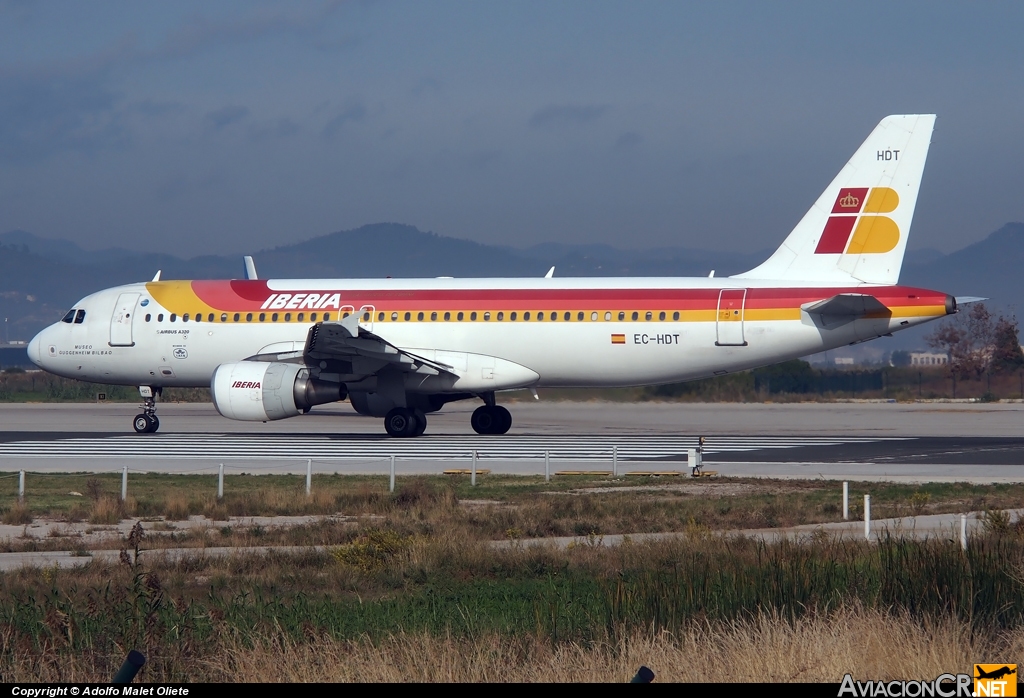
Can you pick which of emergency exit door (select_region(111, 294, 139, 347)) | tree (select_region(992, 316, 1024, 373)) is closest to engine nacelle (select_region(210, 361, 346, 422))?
emergency exit door (select_region(111, 294, 139, 347))

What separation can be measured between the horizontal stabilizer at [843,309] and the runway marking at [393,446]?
3.20 m

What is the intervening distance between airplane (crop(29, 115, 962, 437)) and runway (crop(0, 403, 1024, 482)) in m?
1.60

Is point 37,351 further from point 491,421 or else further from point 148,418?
point 491,421

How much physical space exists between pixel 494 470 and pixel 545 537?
27.2 ft

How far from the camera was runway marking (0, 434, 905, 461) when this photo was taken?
2677 cm

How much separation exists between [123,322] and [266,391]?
747 centimetres

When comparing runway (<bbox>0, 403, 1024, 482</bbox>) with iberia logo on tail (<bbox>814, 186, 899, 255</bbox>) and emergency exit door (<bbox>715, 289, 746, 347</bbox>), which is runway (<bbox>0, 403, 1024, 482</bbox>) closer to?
emergency exit door (<bbox>715, 289, 746, 347</bbox>)

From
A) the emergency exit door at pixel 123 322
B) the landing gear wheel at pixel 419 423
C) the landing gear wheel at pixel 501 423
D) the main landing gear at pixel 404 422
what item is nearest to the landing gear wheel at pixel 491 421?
the landing gear wheel at pixel 501 423

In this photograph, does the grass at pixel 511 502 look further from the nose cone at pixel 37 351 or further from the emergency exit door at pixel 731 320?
the nose cone at pixel 37 351

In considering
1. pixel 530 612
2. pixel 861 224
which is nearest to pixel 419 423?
pixel 861 224

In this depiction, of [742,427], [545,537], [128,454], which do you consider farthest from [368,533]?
[742,427]

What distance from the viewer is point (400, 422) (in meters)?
31.5

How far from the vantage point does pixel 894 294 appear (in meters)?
27.9

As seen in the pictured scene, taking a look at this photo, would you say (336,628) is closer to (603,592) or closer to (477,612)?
(477,612)
